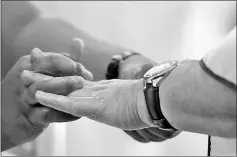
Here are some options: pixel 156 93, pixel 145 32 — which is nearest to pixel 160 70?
pixel 156 93

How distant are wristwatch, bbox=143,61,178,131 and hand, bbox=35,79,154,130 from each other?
2 centimetres

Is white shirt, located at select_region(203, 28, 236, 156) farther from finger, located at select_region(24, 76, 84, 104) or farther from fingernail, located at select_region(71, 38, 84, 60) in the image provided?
fingernail, located at select_region(71, 38, 84, 60)

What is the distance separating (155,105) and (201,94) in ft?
0.29

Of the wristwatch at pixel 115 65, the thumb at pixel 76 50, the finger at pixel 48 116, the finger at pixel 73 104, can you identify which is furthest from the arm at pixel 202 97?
the wristwatch at pixel 115 65

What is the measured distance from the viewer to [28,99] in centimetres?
73

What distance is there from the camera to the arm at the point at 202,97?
16.6 inches

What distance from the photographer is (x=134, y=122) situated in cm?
58

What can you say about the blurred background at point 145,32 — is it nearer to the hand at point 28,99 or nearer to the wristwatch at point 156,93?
the hand at point 28,99

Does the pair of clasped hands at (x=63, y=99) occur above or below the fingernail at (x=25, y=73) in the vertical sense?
below

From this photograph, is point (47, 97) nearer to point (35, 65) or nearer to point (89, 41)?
point (35, 65)

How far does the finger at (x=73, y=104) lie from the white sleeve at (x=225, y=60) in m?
0.22

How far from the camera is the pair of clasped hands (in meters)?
0.58

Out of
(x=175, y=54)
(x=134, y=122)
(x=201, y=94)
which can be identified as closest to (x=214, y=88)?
(x=201, y=94)

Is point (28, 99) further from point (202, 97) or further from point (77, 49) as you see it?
point (202, 97)
